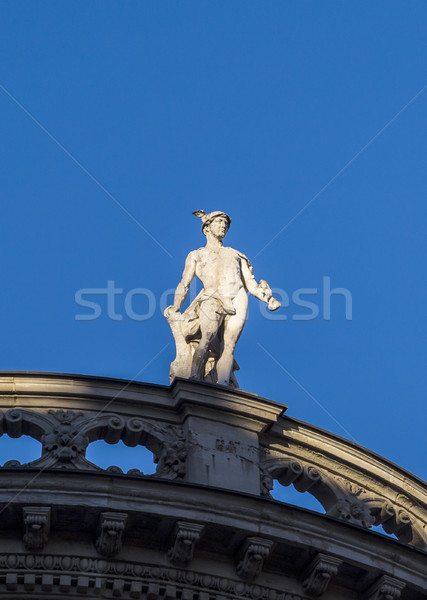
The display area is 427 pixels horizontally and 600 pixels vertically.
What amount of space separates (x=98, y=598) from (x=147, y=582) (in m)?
0.63

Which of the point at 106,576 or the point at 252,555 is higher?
the point at 252,555

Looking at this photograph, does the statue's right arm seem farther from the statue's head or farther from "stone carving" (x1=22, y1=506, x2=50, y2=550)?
"stone carving" (x1=22, y1=506, x2=50, y2=550)

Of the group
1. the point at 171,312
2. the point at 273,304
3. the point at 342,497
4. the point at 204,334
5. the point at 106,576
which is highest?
the point at 273,304

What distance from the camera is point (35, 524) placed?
57.8 ft

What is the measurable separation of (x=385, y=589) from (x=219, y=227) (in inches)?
247

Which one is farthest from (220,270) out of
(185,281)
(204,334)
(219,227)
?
(204,334)

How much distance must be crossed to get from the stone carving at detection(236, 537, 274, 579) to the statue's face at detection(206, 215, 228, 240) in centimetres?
569

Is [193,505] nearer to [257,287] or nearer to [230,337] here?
[230,337]

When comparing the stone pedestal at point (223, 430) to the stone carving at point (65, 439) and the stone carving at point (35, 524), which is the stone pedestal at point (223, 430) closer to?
the stone carving at point (65, 439)

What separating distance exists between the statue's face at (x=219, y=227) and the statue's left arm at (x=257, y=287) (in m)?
0.45

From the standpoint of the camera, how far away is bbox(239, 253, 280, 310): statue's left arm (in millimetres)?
21766

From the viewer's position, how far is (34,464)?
737 inches

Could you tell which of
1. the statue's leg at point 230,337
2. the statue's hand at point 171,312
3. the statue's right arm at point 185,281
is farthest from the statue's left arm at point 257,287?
the statue's hand at point 171,312

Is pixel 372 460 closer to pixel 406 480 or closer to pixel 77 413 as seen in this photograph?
pixel 406 480
